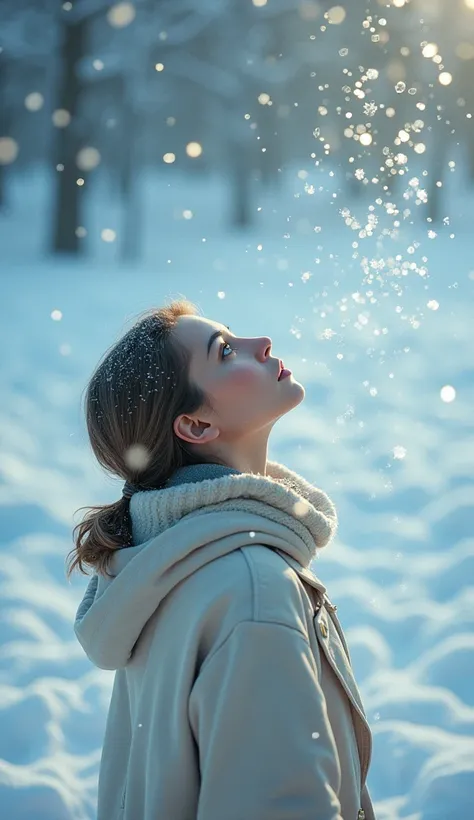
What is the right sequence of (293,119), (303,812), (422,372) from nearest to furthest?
1. (303,812)
2. (422,372)
3. (293,119)

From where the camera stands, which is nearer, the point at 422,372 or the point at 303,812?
the point at 303,812

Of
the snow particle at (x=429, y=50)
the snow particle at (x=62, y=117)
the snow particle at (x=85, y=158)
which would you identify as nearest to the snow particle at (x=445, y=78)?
the snow particle at (x=429, y=50)

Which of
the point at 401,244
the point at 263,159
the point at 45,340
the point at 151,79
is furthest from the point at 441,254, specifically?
the point at 263,159

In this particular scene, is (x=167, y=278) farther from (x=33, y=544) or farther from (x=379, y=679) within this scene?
(x=379, y=679)

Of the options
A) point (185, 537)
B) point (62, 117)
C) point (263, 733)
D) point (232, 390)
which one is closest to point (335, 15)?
point (62, 117)

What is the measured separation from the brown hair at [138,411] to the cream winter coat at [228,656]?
7 centimetres

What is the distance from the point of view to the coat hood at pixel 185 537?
1.52 metres

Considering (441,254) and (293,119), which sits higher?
(293,119)

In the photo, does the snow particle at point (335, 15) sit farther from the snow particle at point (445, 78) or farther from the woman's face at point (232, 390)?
the woman's face at point (232, 390)

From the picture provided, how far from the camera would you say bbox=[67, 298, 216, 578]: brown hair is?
1.72 m

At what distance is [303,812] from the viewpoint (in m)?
1.32

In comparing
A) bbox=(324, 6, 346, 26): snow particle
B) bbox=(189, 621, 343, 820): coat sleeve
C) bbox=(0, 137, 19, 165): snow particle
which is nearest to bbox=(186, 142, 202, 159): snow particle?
bbox=(0, 137, 19, 165): snow particle

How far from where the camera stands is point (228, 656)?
139 centimetres

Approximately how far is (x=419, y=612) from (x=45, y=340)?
16.3 ft
